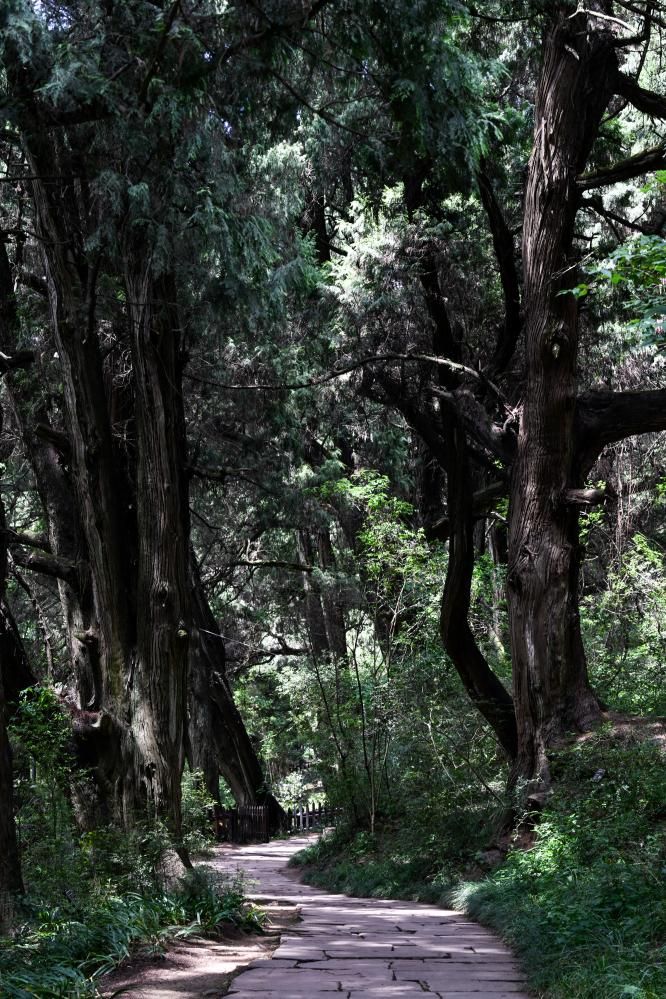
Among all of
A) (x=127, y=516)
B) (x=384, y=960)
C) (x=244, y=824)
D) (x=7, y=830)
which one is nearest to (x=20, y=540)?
(x=127, y=516)

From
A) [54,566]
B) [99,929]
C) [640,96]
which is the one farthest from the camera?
[640,96]

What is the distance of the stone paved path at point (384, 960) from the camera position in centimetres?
487

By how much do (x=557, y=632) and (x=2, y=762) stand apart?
5443 mm

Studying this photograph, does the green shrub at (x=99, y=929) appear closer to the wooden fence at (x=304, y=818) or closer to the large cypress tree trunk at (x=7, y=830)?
the large cypress tree trunk at (x=7, y=830)

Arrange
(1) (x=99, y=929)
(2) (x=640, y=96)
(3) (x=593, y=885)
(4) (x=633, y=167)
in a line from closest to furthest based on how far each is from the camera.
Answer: (1) (x=99, y=929) < (3) (x=593, y=885) < (4) (x=633, y=167) < (2) (x=640, y=96)

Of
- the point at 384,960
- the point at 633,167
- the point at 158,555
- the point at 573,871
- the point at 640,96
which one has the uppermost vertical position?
the point at 640,96

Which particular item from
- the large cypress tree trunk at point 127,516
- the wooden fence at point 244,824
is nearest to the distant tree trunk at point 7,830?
the large cypress tree trunk at point 127,516

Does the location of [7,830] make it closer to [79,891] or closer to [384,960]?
[79,891]

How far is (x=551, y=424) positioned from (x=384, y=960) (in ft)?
19.0

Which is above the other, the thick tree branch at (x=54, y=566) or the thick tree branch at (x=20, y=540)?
the thick tree branch at (x=20, y=540)

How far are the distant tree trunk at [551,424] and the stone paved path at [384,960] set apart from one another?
240 cm

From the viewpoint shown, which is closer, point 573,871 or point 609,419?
point 573,871

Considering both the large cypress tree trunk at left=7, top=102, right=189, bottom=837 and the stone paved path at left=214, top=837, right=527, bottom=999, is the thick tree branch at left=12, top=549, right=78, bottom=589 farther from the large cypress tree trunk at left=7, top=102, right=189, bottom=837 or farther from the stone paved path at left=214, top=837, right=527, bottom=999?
the stone paved path at left=214, top=837, right=527, bottom=999

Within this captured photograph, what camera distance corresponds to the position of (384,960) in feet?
19.1
